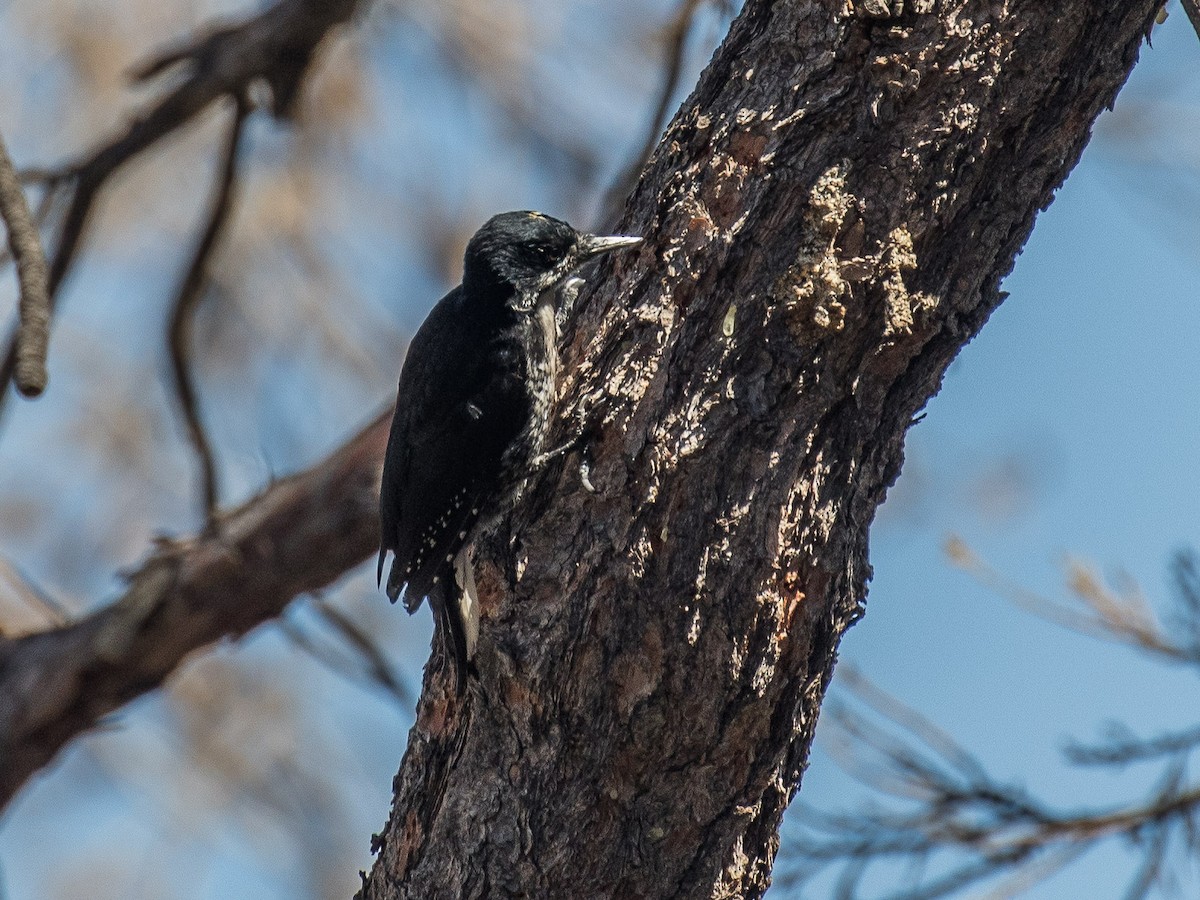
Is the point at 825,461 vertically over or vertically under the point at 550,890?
over

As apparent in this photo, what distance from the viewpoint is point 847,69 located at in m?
2.62

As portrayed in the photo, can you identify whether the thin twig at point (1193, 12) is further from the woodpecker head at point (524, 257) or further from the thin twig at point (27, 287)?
the thin twig at point (27, 287)

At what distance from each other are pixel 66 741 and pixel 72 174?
6.59 feet

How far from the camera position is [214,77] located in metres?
4.86

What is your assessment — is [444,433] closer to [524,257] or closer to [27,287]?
[524,257]

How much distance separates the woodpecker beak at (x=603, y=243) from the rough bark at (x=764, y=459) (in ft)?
0.91

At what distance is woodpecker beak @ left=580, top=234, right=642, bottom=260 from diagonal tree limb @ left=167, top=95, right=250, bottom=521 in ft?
5.85

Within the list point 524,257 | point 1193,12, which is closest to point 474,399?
point 524,257

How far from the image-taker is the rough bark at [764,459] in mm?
2549

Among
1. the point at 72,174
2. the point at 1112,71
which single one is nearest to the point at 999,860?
the point at 1112,71

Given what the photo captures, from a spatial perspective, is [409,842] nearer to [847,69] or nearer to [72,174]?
[847,69]

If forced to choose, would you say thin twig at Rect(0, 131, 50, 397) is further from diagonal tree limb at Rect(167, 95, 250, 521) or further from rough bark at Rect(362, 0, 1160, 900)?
diagonal tree limb at Rect(167, 95, 250, 521)

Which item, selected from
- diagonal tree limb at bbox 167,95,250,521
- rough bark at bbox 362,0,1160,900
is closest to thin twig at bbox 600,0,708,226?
diagonal tree limb at bbox 167,95,250,521

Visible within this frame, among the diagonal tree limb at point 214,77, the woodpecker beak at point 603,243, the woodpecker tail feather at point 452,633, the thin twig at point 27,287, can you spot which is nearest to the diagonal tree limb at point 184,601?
the diagonal tree limb at point 214,77
